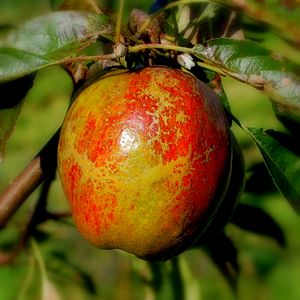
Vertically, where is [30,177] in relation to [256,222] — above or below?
above

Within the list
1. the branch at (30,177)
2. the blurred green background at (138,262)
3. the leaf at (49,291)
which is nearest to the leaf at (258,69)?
the blurred green background at (138,262)

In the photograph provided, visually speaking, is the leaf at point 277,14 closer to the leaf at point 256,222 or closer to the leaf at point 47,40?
the leaf at point 47,40

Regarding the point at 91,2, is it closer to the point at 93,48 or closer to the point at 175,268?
the point at 93,48

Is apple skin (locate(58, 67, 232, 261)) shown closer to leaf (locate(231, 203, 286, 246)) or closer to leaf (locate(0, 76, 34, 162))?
leaf (locate(0, 76, 34, 162))

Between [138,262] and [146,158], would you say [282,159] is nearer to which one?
[146,158]

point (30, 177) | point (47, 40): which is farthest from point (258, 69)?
point (30, 177)
